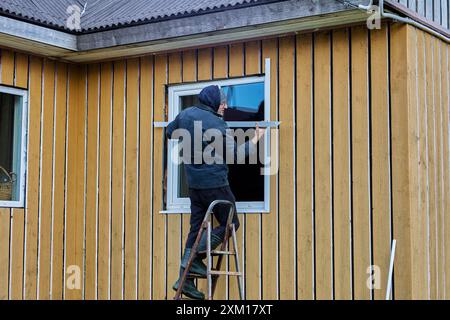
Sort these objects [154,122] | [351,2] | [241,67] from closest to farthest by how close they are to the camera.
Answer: [351,2] → [241,67] → [154,122]

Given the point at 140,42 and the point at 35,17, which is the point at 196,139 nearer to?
the point at 140,42

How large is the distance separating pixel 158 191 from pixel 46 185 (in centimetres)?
117

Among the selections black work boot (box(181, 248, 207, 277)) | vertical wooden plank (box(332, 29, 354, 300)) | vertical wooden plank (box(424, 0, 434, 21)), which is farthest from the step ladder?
vertical wooden plank (box(424, 0, 434, 21))

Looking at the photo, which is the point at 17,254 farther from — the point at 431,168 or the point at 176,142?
the point at 431,168

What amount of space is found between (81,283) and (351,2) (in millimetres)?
4048

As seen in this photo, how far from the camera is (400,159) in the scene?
6551mm

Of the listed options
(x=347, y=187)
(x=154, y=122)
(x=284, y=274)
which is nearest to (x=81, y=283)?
(x=154, y=122)

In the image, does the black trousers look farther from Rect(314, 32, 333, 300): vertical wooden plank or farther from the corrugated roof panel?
the corrugated roof panel

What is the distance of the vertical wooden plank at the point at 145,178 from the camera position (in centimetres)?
790

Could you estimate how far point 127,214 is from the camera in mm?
8078

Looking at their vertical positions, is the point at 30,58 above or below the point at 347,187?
above

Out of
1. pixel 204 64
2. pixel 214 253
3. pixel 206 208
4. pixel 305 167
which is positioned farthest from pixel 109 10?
pixel 214 253

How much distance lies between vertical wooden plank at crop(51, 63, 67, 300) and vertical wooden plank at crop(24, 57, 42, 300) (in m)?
0.24

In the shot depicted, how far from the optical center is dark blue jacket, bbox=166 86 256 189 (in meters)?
6.84
